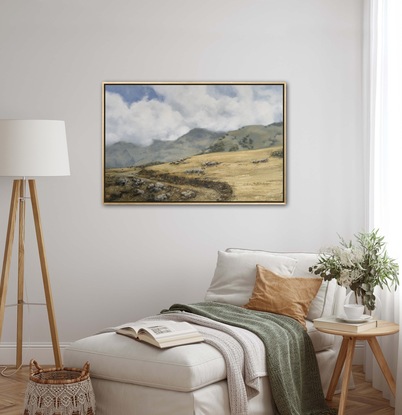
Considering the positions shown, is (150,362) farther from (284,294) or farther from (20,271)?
(20,271)

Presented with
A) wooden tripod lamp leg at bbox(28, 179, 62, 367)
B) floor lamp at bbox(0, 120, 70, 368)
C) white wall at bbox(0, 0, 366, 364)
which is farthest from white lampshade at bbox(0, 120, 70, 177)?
white wall at bbox(0, 0, 366, 364)

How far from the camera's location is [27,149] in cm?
498

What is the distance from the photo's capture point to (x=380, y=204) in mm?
4980

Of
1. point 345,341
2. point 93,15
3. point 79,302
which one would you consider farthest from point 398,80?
point 79,302

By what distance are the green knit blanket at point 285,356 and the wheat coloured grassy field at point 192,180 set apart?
3.96 ft

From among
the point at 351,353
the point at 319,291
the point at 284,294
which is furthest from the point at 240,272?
the point at 351,353

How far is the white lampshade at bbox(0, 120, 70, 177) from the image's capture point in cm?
496

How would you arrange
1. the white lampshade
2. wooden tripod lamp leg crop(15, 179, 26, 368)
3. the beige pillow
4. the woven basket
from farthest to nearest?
wooden tripod lamp leg crop(15, 179, 26, 368), the white lampshade, the beige pillow, the woven basket

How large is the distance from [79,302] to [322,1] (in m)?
2.85

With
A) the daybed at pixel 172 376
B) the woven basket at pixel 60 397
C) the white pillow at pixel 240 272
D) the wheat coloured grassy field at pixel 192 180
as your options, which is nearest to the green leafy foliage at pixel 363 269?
the white pillow at pixel 240 272

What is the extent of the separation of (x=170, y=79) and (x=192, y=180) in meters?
0.76

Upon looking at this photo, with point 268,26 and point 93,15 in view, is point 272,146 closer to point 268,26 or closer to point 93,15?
point 268,26

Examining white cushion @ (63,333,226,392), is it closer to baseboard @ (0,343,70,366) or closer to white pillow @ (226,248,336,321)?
white pillow @ (226,248,336,321)

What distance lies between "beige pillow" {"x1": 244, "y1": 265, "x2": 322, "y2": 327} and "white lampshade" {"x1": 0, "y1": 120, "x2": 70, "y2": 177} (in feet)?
5.06
